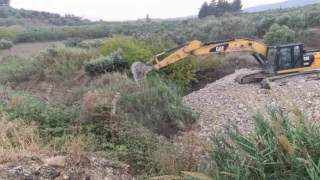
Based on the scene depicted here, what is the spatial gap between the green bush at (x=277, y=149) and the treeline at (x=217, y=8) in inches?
1941

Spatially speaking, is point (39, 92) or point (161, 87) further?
point (39, 92)

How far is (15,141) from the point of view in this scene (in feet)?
16.6

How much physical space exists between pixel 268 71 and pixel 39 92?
8290mm

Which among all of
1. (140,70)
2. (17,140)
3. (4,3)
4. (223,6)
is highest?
(4,3)

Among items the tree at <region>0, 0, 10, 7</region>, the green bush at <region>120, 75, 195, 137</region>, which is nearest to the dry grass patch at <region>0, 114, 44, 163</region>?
the green bush at <region>120, 75, 195, 137</region>

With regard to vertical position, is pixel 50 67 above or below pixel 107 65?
below

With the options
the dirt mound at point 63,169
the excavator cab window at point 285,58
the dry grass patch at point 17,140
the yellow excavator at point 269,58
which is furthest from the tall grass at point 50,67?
the dirt mound at point 63,169

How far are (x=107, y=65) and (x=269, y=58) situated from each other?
584 centimetres

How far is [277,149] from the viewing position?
273 cm

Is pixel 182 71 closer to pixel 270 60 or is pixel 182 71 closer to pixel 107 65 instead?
pixel 107 65

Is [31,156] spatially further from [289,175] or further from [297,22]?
[297,22]

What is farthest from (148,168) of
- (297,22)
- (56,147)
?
(297,22)

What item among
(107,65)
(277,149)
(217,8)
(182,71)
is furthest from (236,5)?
(277,149)

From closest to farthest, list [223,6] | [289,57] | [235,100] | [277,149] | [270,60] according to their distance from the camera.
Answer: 1. [277,149]
2. [235,100]
3. [289,57]
4. [270,60]
5. [223,6]
